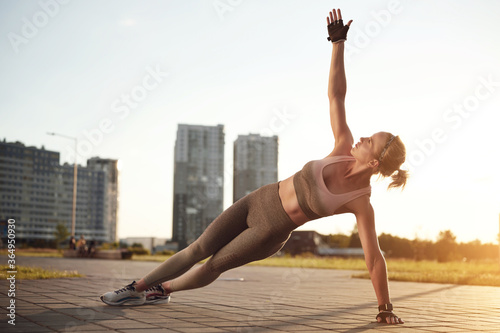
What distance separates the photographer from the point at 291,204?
3783 millimetres

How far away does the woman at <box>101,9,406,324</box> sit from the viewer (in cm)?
375

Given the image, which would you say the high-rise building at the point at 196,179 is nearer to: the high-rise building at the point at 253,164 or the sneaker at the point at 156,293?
the high-rise building at the point at 253,164

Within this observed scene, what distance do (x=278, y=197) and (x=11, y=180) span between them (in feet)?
285

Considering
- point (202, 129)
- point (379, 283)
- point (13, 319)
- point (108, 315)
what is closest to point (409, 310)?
point (379, 283)

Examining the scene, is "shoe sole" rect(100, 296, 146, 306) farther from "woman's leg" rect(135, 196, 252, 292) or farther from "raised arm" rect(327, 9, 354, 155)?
"raised arm" rect(327, 9, 354, 155)

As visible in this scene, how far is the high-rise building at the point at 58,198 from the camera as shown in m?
89.8

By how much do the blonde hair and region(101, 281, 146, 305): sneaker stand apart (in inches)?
94.1

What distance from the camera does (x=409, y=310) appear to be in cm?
495

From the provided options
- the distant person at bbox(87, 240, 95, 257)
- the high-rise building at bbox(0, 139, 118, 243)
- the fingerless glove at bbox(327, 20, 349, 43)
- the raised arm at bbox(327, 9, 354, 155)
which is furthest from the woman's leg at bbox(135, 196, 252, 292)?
the high-rise building at bbox(0, 139, 118, 243)

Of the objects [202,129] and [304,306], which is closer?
[304,306]

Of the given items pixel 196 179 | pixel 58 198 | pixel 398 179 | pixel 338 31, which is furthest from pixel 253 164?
pixel 58 198

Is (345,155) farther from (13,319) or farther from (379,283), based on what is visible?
(13,319)

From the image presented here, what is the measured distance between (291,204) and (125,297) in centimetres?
184

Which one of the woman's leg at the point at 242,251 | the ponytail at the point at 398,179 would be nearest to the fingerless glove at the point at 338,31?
the ponytail at the point at 398,179
